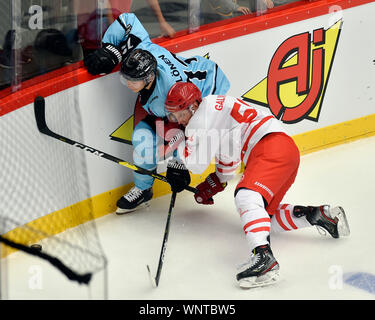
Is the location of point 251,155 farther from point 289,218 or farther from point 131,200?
point 131,200

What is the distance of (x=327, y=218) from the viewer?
3.58 metres

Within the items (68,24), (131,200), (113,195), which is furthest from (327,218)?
(68,24)

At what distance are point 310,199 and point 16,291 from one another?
1.72 m

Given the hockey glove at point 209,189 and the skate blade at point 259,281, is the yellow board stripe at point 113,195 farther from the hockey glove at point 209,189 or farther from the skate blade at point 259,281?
the skate blade at point 259,281

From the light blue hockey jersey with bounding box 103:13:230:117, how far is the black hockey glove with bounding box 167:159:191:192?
0.25m

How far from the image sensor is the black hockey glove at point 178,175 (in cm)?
371

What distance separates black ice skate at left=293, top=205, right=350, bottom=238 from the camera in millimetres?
3578

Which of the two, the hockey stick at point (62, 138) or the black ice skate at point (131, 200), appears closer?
the hockey stick at point (62, 138)

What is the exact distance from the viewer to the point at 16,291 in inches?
125

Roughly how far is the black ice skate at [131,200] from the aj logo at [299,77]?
873 mm

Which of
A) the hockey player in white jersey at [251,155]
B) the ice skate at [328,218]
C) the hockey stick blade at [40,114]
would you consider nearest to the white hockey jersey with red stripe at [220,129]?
the hockey player in white jersey at [251,155]

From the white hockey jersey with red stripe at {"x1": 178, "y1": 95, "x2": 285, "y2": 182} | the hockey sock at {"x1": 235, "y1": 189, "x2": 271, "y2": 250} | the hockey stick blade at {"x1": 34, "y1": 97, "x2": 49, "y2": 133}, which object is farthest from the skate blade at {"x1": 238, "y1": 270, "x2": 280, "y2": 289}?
the hockey stick blade at {"x1": 34, "y1": 97, "x2": 49, "y2": 133}

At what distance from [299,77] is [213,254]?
4.78 ft
